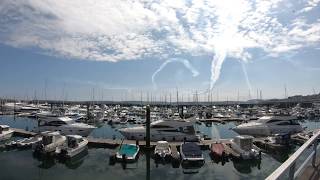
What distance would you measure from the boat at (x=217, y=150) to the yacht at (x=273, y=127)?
18.4m

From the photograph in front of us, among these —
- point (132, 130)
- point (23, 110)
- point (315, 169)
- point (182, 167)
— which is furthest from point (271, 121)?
point (23, 110)

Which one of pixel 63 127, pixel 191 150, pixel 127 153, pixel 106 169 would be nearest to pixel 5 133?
pixel 63 127

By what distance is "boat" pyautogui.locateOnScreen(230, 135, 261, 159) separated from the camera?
42594mm

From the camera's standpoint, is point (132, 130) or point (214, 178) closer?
point (214, 178)

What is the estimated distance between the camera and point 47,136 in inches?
1845

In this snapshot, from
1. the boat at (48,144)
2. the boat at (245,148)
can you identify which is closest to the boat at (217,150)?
the boat at (245,148)

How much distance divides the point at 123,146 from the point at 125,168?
6547mm

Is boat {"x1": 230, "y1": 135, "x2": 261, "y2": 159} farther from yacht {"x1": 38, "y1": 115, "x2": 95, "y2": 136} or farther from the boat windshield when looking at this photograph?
yacht {"x1": 38, "y1": 115, "x2": 95, "y2": 136}

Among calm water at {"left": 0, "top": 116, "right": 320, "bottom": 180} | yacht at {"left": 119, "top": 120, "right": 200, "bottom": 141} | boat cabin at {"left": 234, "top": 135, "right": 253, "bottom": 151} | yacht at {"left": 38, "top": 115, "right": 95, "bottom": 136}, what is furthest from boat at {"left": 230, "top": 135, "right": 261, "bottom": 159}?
yacht at {"left": 38, "top": 115, "right": 95, "bottom": 136}

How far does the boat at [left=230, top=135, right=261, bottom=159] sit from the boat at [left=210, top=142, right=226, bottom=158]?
1734 mm

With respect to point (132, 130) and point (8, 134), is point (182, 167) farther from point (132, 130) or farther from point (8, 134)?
point (8, 134)

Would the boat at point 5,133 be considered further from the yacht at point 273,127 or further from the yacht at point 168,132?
A: the yacht at point 273,127

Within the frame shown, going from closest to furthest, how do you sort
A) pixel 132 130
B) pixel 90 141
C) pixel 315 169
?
pixel 315 169 → pixel 90 141 → pixel 132 130

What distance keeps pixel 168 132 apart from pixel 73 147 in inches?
611
